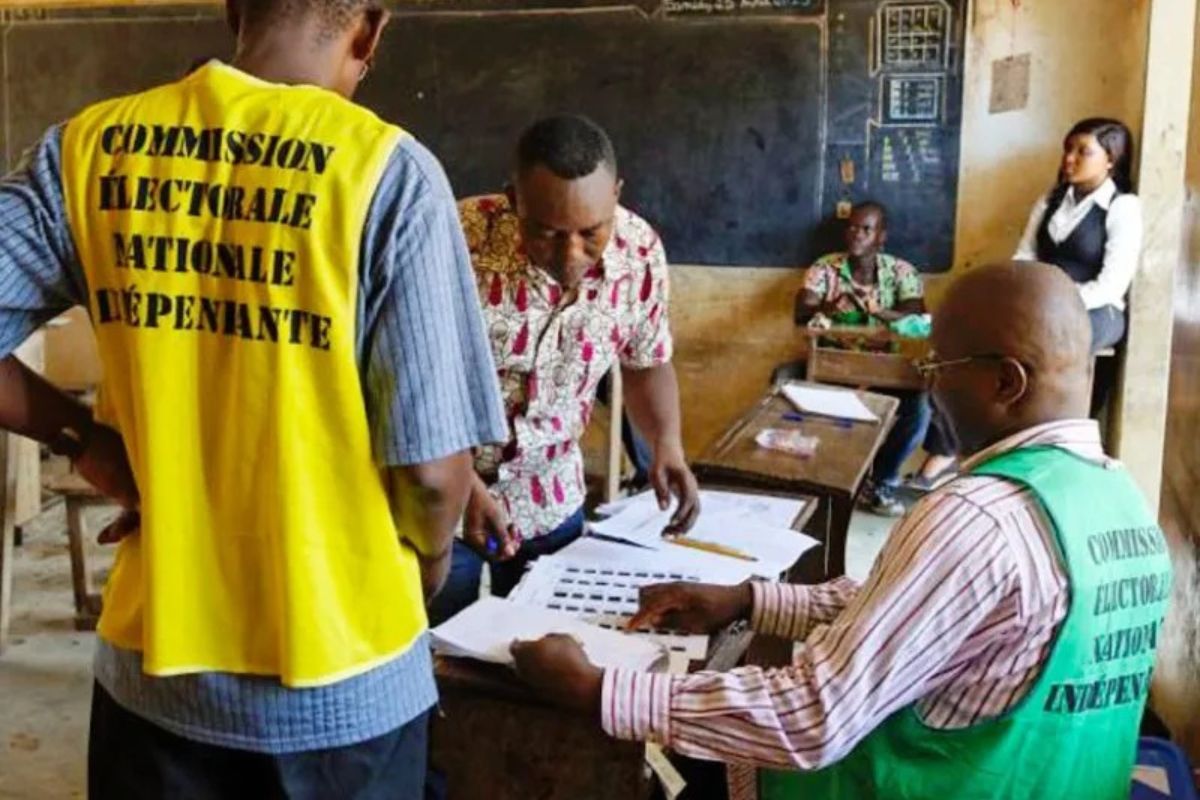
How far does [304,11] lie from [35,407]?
488 mm

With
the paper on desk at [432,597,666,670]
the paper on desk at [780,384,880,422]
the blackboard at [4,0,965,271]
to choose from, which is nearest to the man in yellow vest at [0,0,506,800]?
the paper on desk at [432,597,666,670]

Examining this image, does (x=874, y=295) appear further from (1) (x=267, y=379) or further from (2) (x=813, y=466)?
(1) (x=267, y=379)

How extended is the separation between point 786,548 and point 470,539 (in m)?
0.51

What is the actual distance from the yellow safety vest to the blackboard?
4955 mm

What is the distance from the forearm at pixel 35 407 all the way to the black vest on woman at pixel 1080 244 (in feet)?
15.0

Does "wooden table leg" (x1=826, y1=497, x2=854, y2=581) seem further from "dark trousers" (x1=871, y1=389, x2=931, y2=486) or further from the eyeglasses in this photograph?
"dark trousers" (x1=871, y1=389, x2=931, y2=486)

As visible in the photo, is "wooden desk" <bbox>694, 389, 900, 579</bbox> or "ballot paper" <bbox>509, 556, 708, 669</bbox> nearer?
"ballot paper" <bbox>509, 556, 708, 669</bbox>

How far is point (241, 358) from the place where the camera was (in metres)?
1.11

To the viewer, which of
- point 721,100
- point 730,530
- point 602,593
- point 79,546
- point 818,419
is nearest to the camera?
point 602,593

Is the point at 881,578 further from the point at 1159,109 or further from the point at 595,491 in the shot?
the point at 1159,109

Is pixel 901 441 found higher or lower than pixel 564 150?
lower

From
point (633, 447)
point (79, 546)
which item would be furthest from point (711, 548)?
point (633, 447)

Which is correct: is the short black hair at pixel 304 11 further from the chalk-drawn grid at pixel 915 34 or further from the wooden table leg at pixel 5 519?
the chalk-drawn grid at pixel 915 34

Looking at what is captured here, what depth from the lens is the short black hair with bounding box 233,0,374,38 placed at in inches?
45.6
